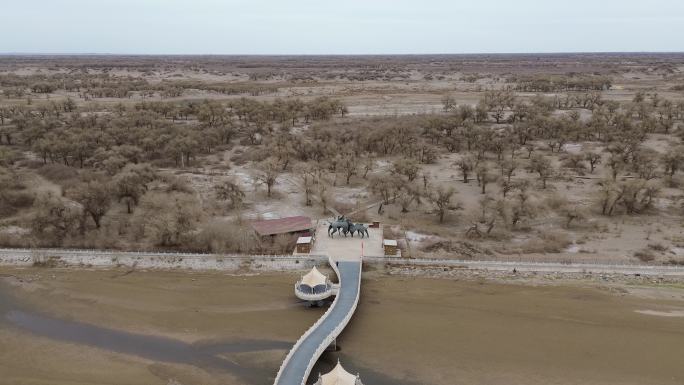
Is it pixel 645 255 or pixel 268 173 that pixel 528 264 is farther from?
pixel 268 173

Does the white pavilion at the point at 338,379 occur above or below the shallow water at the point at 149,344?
above

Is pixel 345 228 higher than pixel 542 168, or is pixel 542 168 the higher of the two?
pixel 542 168

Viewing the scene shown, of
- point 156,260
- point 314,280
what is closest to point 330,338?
point 314,280

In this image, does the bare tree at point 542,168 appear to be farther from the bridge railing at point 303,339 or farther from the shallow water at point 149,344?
the shallow water at point 149,344

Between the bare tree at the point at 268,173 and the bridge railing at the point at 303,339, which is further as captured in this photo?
the bare tree at the point at 268,173

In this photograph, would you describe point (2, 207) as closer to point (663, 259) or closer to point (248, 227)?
point (248, 227)

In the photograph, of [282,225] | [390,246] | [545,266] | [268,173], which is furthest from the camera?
[268,173]

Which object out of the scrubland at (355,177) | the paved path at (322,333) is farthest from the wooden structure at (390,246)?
the paved path at (322,333)
